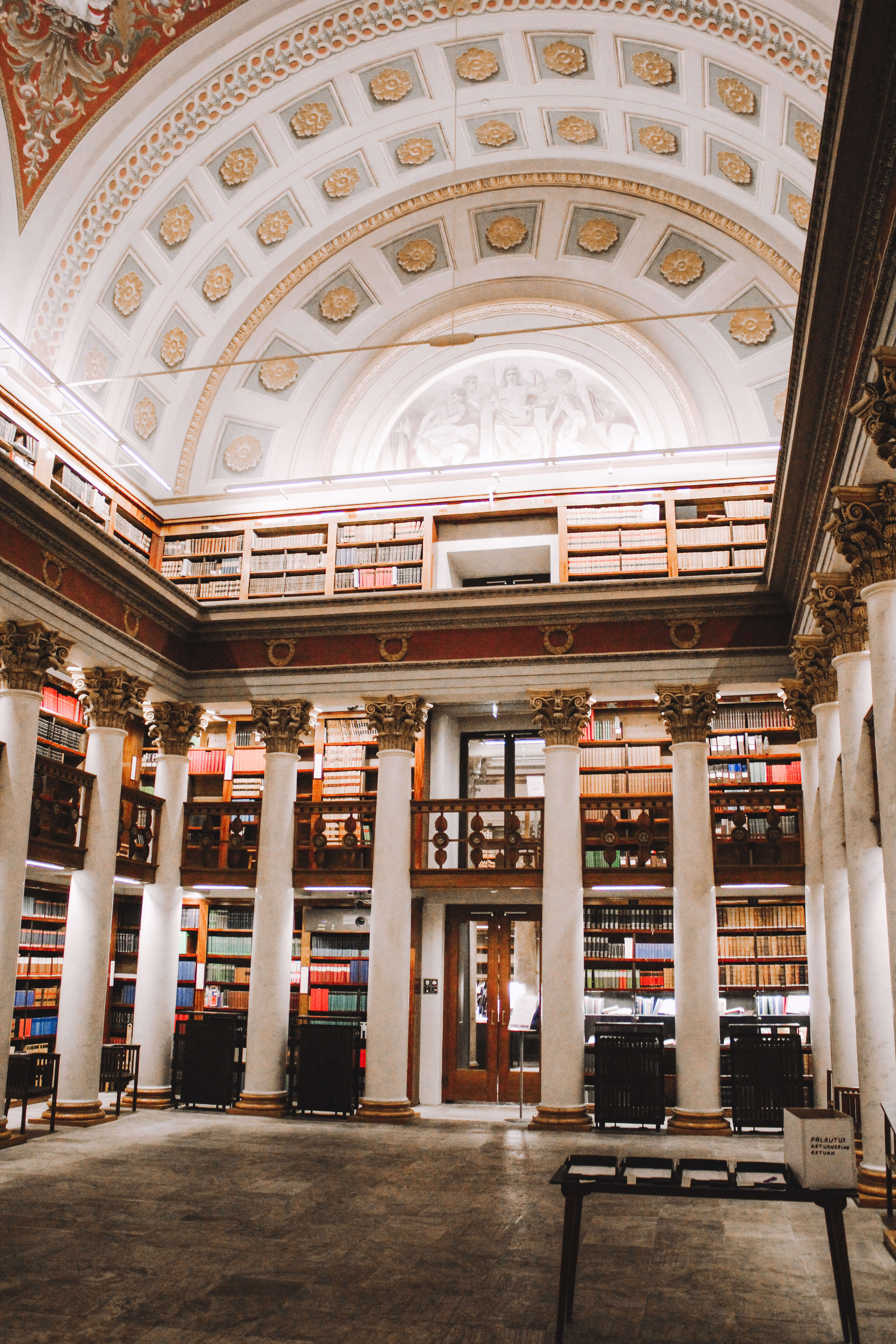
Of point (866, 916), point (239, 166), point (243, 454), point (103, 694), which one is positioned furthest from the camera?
point (243, 454)

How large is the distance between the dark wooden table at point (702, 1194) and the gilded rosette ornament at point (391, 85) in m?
10.4

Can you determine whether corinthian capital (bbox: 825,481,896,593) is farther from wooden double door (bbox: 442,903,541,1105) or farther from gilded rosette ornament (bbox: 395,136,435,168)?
gilded rosette ornament (bbox: 395,136,435,168)

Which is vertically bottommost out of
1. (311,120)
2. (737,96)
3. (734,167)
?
(734,167)

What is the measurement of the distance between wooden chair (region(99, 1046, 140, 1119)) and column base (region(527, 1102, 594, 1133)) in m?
3.86

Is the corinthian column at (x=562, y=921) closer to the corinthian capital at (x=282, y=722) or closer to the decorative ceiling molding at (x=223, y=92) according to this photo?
the corinthian capital at (x=282, y=722)

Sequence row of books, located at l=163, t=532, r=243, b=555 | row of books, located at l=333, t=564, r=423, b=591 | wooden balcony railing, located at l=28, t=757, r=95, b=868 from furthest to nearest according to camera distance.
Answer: row of books, located at l=163, t=532, r=243, b=555 < row of books, located at l=333, t=564, r=423, b=591 < wooden balcony railing, located at l=28, t=757, r=95, b=868

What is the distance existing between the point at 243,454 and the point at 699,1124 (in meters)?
8.76

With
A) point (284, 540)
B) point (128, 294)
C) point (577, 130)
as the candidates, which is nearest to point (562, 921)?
point (284, 540)

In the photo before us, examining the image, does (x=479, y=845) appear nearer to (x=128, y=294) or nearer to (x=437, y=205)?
(x=128, y=294)

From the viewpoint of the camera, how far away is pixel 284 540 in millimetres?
13250

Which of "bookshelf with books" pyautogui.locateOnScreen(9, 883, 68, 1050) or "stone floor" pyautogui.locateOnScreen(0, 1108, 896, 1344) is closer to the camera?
"stone floor" pyautogui.locateOnScreen(0, 1108, 896, 1344)

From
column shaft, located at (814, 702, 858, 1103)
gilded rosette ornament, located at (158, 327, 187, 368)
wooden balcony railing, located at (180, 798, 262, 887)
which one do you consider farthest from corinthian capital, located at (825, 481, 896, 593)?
gilded rosette ornament, located at (158, 327, 187, 368)

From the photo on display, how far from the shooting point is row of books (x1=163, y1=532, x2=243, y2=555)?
13.2m

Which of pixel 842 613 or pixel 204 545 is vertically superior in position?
pixel 204 545
